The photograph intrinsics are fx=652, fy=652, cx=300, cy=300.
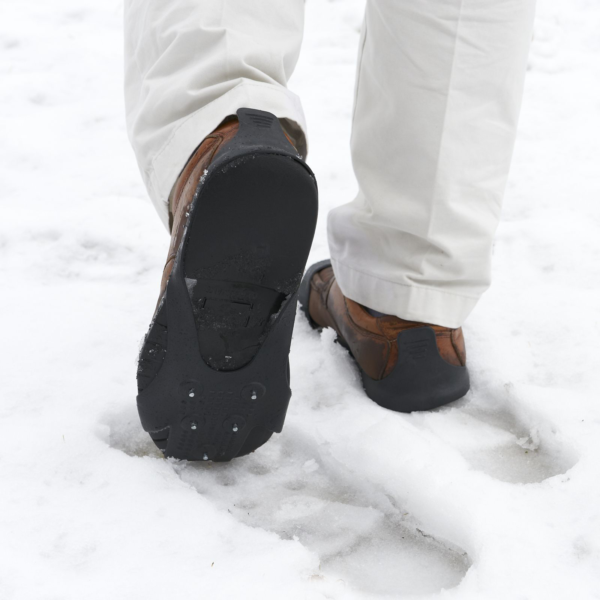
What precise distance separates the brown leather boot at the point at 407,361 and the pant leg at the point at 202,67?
0.41 m

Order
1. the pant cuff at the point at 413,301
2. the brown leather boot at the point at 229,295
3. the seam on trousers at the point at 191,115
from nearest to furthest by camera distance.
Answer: the brown leather boot at the point at 229,295 → the seam on trousers at the point at 191,115 → the pant cuff at the point at 413,301

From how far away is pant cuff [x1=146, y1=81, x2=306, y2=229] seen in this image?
2.85ft

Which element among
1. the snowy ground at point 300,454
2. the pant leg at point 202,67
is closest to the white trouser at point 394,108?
the pant leg at point 202,67

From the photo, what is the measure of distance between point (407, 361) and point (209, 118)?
0.56 meters

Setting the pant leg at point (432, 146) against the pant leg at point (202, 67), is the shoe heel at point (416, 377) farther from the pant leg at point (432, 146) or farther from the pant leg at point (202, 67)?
the pant leg at point (202, 67)

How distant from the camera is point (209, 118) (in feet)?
2.88

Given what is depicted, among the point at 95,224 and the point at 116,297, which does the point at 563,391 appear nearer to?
the point at 116,297

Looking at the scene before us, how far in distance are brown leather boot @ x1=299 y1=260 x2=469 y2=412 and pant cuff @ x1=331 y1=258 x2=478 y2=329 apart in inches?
1.3

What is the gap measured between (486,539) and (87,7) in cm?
313

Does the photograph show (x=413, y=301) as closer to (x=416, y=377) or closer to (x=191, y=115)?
(x=416, y=377)

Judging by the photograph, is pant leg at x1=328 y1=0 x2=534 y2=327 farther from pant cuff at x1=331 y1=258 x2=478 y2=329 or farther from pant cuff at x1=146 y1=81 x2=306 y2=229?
pant cuff at x1=146 y1=81 x2=306 y2=229

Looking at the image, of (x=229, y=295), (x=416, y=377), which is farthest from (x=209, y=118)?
(x=416, y=377)

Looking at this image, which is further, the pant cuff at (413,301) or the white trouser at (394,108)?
the pant cuff at (413,301)

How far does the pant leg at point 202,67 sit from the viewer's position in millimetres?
870
